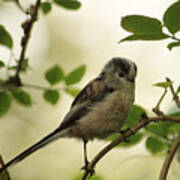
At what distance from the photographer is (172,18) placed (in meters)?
1.32

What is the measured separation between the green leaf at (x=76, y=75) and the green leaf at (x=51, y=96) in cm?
11

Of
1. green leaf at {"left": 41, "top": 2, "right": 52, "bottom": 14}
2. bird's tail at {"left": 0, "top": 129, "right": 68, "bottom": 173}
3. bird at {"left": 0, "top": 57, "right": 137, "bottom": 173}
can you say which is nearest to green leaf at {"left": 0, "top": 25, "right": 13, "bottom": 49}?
green leaf at {"left": 41, "top": 2, "right": 52, "bottom": 14}

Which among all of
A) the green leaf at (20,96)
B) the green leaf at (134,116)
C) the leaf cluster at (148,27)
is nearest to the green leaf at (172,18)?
the leaf cluster at (148,27)

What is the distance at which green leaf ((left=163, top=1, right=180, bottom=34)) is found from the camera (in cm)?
128

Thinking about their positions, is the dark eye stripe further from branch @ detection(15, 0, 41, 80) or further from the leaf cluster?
the leaf cluster

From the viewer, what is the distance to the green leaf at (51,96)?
7.55 ft

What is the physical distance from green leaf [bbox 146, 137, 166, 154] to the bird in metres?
0.81

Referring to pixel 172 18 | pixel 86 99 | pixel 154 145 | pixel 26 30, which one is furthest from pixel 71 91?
pixel 172 18

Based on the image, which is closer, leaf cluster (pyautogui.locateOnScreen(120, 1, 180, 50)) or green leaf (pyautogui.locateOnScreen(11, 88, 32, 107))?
leaf cluster (pyautogui.locateOnScreen(120, 1, 180, 50))

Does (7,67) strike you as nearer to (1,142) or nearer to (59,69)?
(59,69)

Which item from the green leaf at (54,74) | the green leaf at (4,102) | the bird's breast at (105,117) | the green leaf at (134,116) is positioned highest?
the green leaf at (54,74)

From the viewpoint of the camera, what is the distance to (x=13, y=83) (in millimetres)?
2117

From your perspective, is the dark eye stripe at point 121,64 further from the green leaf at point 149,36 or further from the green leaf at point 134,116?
the green leaf at point 149,36

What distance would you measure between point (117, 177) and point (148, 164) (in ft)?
2.61
